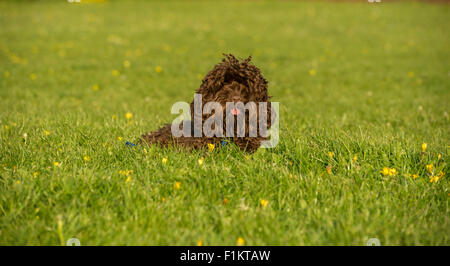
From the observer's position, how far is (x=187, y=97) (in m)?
7.92

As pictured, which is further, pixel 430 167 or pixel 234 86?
pixel 234 86

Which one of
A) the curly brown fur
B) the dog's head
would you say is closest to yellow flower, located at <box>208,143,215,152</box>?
the curly brown fur

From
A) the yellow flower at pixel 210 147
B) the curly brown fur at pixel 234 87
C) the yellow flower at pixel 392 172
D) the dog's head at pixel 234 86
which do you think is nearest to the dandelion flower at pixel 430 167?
the yellow flower at pixel 392 172

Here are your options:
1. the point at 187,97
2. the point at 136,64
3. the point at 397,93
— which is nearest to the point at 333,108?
the point at 397,93

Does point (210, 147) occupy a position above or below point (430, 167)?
above

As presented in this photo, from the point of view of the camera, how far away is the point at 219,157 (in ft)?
12.2

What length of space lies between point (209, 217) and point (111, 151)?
4.67ft

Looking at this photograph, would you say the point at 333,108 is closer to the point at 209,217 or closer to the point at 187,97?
the point at 187,97

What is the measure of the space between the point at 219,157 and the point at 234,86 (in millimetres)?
709

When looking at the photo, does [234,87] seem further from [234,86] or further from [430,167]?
[430,167]

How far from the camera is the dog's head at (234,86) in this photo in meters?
3.59

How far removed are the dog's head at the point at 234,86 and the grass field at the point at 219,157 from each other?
0.50 metres

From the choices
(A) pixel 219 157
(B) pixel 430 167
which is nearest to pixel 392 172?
(B) pixel 430 167

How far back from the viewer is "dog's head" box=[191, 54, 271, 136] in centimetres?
359
